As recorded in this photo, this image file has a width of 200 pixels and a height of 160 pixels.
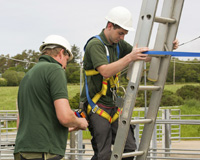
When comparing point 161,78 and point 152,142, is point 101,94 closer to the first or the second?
point 161,78

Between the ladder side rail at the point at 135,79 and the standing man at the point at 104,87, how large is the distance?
1.93 ft

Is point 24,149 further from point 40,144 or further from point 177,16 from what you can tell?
point 177,16

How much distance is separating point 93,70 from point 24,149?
1.30 meters

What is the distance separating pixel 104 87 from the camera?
4586 millimetres

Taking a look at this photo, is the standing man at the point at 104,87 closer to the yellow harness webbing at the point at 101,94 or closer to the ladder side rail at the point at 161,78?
the yellow harness webbing at the point at 101,94

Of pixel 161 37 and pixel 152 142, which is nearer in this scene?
pixel 161 37

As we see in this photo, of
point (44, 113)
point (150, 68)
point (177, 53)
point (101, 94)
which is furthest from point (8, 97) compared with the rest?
point (177, 53)

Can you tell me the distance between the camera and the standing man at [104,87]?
14.6 feet

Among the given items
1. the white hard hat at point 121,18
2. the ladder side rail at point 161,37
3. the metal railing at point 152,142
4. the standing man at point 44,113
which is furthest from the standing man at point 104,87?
the metal railing at point 152,142

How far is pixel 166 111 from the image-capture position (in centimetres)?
1320

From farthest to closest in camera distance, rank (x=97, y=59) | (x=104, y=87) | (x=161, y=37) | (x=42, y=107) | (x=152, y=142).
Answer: (x=152, y=142) → (x=104, y=87) → (x=97, y=59) → (x=161, y=37) → (x=42, y=107)

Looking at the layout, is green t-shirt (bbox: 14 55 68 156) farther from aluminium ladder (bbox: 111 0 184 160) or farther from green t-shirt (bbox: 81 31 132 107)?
green t-shirt (bbox: 81 31 132 107)

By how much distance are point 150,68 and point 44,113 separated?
112 centimetres

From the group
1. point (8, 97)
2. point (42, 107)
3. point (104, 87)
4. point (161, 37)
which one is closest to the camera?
point (42, 107)
